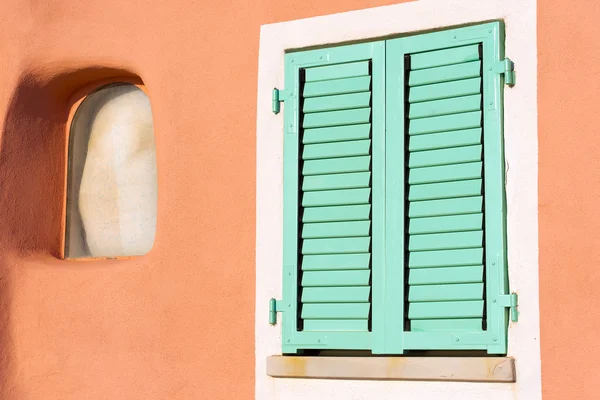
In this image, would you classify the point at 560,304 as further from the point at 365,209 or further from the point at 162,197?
the point at 162,197

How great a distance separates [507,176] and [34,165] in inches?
102

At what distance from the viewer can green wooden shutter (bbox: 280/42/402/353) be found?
5.10m

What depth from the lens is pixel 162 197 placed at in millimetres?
5738

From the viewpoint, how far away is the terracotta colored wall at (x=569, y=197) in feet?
15.1

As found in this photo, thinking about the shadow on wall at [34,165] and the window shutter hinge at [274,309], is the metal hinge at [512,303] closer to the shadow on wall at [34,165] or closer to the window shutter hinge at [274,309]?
the window shutter hinge at [274,309]

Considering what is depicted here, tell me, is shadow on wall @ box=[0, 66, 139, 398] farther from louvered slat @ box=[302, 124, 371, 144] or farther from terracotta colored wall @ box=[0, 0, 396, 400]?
louvered slat @ box=[302, 124, 371, 144]

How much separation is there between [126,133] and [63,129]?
0.38 m

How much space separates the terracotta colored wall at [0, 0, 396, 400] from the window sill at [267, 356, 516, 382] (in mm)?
257

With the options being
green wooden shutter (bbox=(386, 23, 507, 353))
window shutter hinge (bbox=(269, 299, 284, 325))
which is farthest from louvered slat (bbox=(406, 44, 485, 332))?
window shutter hinge (bbox=(269, 299, 284, 325))

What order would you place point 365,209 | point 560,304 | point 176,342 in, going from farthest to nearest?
point 176,342 → point 365,209 → point 560,304

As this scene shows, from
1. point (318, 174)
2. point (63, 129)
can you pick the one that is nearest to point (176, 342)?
point (318, 174)

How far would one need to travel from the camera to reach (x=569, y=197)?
4715mm

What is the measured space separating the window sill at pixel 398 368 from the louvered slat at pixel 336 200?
0.50 feet

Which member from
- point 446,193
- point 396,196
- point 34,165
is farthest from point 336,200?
point 34,165
